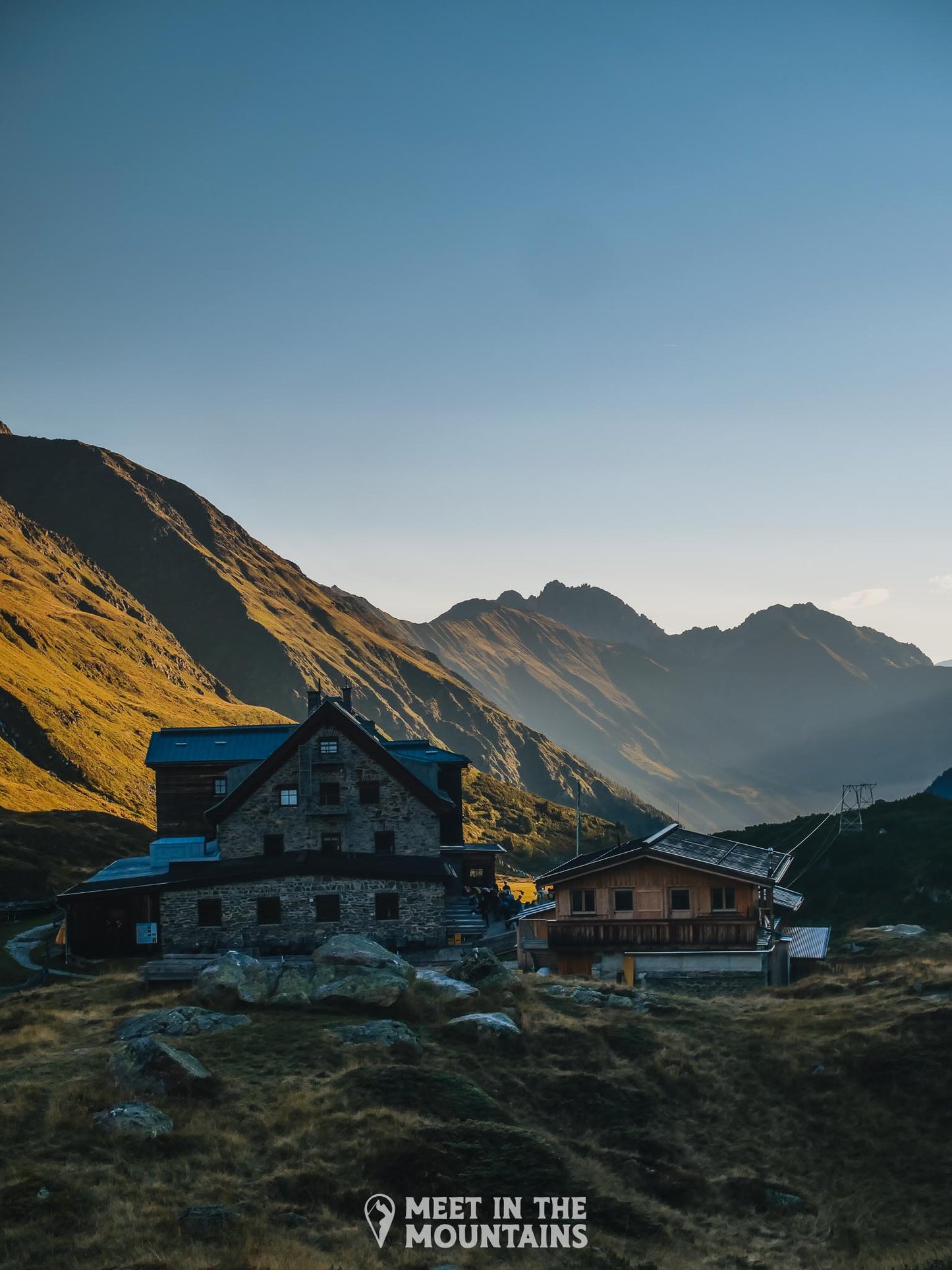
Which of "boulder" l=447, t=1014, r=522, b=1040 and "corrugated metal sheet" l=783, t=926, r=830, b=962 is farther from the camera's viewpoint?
"corrugated metal sheet" l=783, t=926, r=830, b=962

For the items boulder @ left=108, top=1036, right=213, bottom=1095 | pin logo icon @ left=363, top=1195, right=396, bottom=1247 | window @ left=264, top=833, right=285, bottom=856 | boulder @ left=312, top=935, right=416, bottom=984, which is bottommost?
pin logo icon @ left=363, top=1195, right=396, bottom=1247

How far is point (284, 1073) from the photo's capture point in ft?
101

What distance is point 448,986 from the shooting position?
133 ft

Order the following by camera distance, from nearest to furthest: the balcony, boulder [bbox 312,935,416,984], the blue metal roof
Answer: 1. boulder [bbox 312,935,416,984]
2. the balcony
3. the blue metal roof

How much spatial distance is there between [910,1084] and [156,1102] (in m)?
22.4

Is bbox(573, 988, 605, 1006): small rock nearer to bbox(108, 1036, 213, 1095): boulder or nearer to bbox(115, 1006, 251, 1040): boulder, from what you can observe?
bbox(115, 1006, 251, 1040): boulder

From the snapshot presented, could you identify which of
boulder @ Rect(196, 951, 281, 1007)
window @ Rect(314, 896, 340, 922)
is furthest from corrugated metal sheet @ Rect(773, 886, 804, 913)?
boulder @ Rect(196, 951, 281, 1007)

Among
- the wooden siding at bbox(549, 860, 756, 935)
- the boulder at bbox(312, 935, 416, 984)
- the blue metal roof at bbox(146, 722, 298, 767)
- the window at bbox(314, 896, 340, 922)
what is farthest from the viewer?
the blue metal roof at bbox(146, 722, 298, 767)

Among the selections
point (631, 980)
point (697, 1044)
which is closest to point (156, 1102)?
point (697, 1044)

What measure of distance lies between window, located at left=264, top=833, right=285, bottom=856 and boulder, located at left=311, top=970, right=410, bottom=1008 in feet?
62.6

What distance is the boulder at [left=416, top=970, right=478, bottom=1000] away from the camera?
130 feet

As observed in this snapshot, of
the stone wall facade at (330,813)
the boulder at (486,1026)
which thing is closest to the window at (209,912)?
the stone wall facade at (330,813)

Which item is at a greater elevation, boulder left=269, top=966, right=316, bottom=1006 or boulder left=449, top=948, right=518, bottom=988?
boulder left=269, top=966, right=316, bottom=1006

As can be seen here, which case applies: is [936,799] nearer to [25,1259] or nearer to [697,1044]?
[697,1044]
